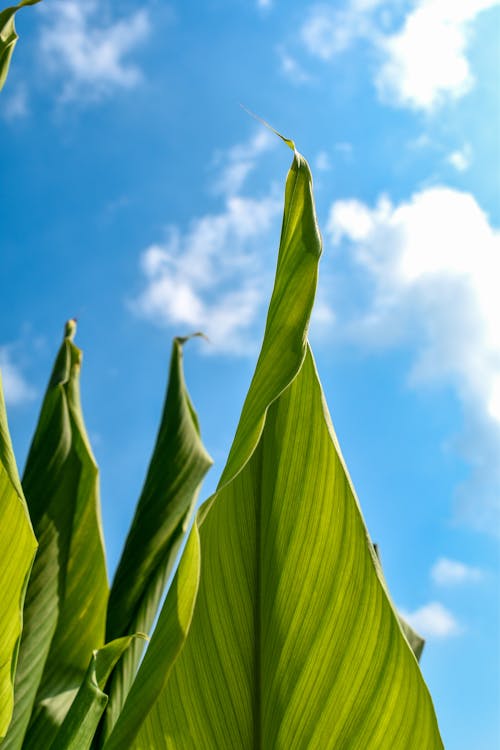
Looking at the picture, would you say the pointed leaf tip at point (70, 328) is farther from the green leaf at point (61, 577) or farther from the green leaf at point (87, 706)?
the green leaf at point (87, 706)

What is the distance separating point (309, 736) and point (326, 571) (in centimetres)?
8

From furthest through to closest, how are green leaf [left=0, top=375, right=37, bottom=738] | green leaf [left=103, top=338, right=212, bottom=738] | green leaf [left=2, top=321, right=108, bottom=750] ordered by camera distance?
green leaf [left=103, top=338, right=212, bottom=738] < green leaf [left=2, top=321, right=108, bottom=750] < green leaf [left=0, top=375, right=37, bottom=738]

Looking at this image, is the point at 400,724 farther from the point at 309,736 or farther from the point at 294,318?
the point at 294,318

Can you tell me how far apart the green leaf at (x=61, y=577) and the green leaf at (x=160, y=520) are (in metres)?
0.06

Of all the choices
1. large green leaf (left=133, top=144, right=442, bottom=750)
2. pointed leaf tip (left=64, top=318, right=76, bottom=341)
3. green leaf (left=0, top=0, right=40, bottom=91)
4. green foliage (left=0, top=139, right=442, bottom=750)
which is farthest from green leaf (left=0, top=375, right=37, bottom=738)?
pointed leaf tip (left=64, top=318, right=76, bottom=341)

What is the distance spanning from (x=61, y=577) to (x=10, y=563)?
0.28 metres

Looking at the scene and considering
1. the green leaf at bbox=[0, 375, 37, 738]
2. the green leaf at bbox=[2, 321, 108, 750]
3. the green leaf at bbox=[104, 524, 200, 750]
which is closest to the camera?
the green leaf at bbox=[104, 524, 200, 750]

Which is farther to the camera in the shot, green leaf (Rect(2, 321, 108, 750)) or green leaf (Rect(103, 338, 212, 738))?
green leaf (Rect(103, 338, 212, 738))

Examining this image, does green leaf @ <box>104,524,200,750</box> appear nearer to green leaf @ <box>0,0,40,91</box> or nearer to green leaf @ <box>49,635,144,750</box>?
green leaf @ <box>49,635,144,750</box>

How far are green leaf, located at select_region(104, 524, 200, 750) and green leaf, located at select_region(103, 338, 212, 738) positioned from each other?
0.40 m

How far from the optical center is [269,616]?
0.34m

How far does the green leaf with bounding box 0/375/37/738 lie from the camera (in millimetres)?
410

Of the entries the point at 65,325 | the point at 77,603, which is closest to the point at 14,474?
the point at 77,603

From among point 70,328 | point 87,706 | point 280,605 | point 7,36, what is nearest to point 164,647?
point 280,605
